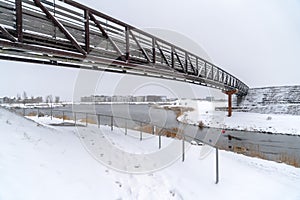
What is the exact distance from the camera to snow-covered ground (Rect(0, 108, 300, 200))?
343 cm

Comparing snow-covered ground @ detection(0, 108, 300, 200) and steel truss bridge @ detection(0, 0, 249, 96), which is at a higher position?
steel truss bridge @ detection(0, 0, 249, 96)

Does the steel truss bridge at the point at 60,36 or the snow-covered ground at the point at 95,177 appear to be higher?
the steel truss bridge at the point at 60,36

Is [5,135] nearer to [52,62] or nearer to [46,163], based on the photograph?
[46,163]

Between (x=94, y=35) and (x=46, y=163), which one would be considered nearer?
(x=46, y=163)

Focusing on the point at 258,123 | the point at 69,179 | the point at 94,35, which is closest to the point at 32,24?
the point at 94,35

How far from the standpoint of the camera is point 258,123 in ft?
84.4

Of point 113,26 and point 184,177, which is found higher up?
point 113,26

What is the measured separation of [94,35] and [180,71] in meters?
6.55

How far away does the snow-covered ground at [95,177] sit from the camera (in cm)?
343

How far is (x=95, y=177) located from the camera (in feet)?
14.5

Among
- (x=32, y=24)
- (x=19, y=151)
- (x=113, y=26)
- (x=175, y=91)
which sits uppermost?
(x=113, y=26)

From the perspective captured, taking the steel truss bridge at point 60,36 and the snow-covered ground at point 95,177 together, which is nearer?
the snow-covered ground at point 95,177

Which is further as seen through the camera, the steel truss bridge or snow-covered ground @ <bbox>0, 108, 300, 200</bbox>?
the steel truss bridge

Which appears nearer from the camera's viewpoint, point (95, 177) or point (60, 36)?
point (95, 177)
